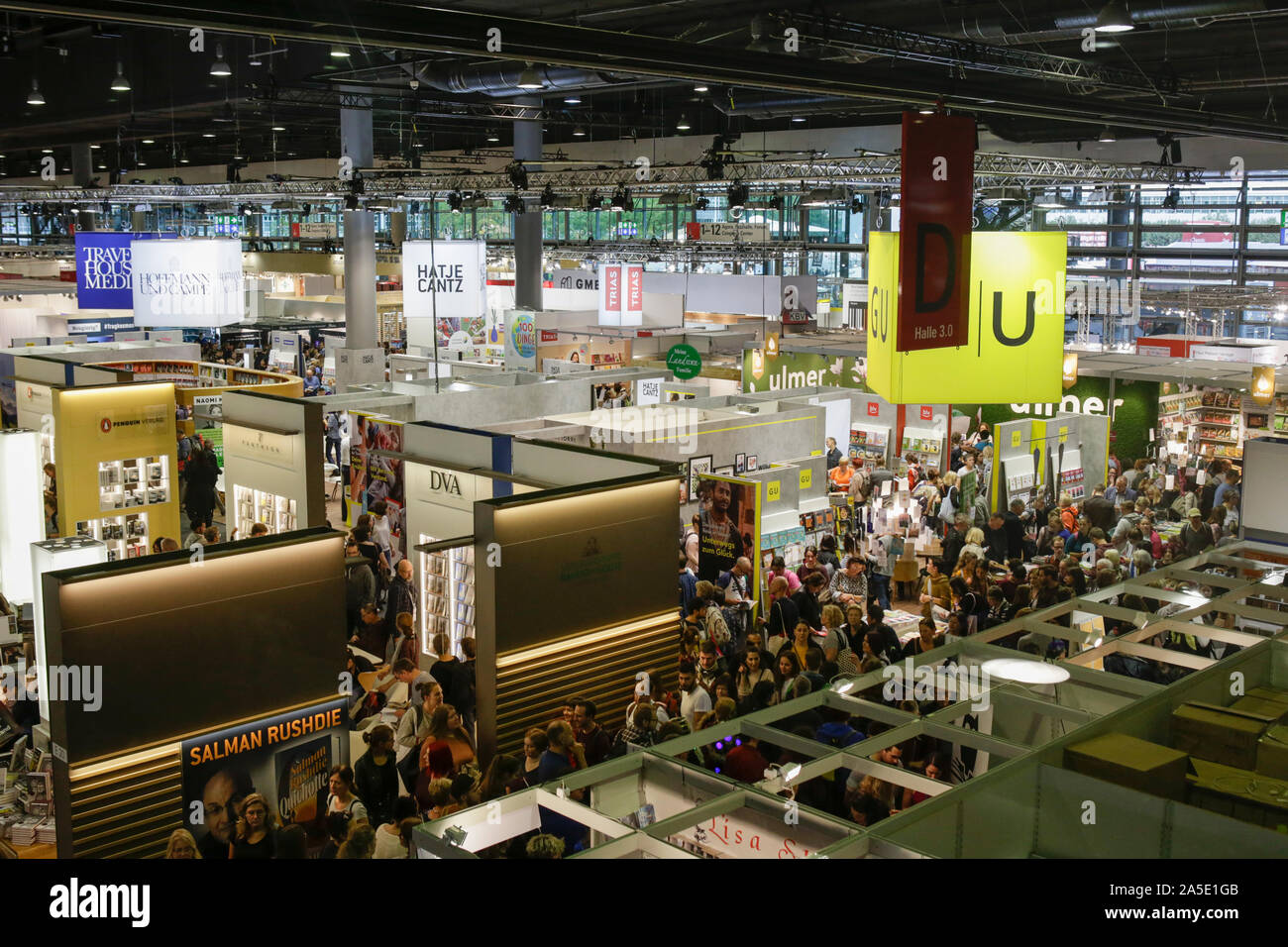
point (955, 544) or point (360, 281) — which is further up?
point (360, 281)

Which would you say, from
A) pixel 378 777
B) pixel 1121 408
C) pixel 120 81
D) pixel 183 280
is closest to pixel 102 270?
pixel 120 81

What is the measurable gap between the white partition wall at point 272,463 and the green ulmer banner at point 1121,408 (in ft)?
26.4

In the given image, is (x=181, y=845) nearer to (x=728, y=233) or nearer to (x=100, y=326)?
(x=100, y=326)

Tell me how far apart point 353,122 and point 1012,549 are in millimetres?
13850

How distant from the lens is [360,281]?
21.2 metres

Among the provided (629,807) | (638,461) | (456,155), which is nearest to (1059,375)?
(638,461)

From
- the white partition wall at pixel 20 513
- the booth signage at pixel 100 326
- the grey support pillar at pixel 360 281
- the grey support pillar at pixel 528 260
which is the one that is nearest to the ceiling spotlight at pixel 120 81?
the white partition wall at pixel 20 513

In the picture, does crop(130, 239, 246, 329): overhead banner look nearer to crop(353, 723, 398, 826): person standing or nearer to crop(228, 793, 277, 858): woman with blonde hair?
crop(353, 723, 398, 826): person standing

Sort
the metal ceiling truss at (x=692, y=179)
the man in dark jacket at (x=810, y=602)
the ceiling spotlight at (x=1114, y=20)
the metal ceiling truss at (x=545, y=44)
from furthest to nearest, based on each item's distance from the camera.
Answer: the metal ceiling truss at (x=692, y=179) < the man in dark jacket at (x=810, y=602) < the ceiling spotlight at (x=1114, y=20) < the metal ceiling truss at (x=545, y=44)

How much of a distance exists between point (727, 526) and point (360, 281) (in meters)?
13.2

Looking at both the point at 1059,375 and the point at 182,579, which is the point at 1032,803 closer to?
the point at 1059,375

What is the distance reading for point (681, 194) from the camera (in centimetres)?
2136

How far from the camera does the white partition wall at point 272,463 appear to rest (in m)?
9.89

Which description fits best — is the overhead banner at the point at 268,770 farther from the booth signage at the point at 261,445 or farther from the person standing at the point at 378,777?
the booth signage at the point at 261,445
